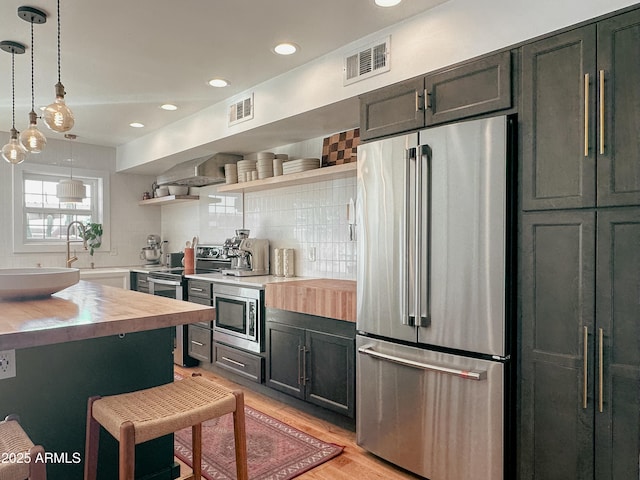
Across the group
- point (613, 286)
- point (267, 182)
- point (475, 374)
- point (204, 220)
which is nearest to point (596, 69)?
point (613, 286)

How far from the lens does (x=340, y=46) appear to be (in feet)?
9.10

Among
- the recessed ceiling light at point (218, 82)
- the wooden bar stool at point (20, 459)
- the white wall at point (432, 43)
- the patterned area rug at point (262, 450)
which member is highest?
Answer: the recessed ceiling light at point (218, 82)

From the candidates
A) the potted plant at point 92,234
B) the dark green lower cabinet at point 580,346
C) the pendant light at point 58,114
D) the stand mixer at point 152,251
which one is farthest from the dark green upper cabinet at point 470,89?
the stand mixer at point 152,251

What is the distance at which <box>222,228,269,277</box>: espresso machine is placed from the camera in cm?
414

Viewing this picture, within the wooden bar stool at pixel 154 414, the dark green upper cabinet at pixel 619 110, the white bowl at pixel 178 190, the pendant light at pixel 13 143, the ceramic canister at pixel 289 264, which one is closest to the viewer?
the wooden bar stool at pixel 154 414

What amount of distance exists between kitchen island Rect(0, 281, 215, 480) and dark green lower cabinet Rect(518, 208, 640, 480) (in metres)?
1.43

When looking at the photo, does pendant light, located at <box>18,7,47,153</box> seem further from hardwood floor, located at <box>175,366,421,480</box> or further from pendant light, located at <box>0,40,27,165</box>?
hardwood floor, located at <box>175,366,421,480</box>

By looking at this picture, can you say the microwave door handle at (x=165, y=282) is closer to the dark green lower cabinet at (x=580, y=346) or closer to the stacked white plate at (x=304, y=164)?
the stacked white plate at (x=304, y=164)

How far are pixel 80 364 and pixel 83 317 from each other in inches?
13.9

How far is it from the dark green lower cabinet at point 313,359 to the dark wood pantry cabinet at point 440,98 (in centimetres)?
127

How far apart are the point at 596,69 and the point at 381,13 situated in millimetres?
1157

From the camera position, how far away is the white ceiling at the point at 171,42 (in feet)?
7.66

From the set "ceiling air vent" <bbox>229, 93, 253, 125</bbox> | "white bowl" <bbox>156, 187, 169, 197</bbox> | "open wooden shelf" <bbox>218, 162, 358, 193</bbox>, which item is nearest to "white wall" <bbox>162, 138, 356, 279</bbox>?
"open wooden shelf" <bbox>218, 162, 358, 193</bbox>

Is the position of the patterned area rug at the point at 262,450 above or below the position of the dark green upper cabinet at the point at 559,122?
below
